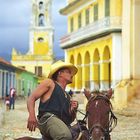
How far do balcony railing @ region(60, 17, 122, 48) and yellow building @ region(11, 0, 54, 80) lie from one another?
1547 inches

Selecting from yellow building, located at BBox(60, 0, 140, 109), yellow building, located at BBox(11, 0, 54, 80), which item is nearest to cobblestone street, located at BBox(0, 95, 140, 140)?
yellow building, located at BBox(60, 0, 140, 109)

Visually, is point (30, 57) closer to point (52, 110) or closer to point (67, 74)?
point (67, 74)

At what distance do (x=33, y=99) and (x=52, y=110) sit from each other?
0.76ft

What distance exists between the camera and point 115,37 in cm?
3891

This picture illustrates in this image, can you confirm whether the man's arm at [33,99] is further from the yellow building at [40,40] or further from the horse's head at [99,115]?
the yellow building at [40,40]

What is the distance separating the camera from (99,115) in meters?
6.02

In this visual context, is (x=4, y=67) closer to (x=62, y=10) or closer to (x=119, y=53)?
(x=62, y=10)

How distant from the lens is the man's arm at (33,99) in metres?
6.11

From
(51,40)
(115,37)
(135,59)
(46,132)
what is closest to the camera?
(46,132)

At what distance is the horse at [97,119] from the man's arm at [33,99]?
44 cm

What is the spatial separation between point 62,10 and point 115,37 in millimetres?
13120

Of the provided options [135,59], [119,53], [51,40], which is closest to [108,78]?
[119,53]

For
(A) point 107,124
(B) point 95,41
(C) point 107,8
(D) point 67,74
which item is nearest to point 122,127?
(D) point 67,74

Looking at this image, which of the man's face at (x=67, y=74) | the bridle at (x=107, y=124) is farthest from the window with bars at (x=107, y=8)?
the bridle at (x=107, y=124)
